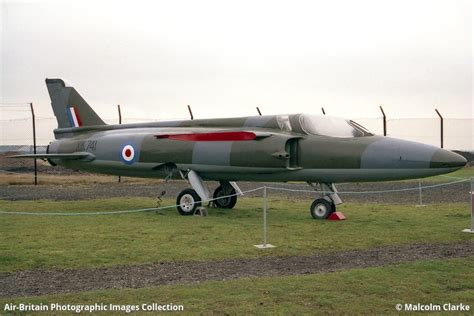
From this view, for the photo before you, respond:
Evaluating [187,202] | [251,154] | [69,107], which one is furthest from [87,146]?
[251,154]

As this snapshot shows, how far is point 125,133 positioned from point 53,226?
161 inches

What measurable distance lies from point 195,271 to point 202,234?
278cm

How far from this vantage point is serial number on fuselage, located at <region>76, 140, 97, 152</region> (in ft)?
44.4

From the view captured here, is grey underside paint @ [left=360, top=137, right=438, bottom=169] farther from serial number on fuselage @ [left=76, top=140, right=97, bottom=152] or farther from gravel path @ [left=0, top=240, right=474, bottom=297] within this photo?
serial number on fuselage @ [left=76, top=140, right=97, bottom=152]

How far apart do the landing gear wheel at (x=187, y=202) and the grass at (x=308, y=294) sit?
20.6ft

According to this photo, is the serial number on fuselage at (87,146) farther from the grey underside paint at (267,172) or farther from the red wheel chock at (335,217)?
the red wheel chock at (335,217)

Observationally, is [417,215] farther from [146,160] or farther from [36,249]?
[36,249]

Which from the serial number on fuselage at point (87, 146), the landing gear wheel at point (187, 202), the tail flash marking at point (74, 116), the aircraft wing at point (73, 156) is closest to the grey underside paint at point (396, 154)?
the landing gear wheel at point (187, 202)

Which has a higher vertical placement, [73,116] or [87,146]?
[73,116]

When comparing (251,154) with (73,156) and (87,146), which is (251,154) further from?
(73,156)

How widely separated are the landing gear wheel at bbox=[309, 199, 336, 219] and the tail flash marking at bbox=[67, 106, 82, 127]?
782 cm

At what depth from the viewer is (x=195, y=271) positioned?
20.1 ft

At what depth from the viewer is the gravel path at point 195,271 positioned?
551 cm

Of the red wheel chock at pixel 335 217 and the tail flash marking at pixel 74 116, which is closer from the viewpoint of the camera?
the red wheel chock at pixel 335 217
